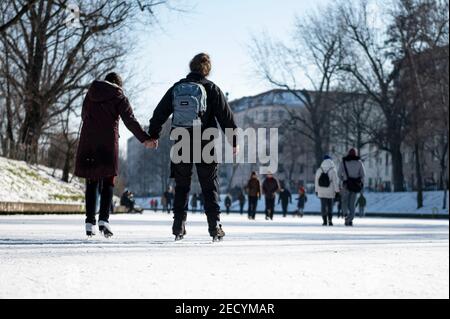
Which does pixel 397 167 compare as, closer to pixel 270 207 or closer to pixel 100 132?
pixel 270 207

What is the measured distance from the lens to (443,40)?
35406 mm

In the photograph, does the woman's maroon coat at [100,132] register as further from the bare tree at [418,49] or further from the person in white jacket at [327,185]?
the bare tree at [418,49]

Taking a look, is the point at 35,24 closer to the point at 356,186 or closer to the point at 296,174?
the point at 356,186

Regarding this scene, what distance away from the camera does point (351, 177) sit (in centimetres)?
1593

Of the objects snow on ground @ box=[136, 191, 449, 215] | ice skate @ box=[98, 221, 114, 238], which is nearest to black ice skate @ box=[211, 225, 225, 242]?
ice skate @ box=[98, 221, 114, 238]


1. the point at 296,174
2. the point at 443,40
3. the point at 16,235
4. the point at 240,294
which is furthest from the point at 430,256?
the point at 296,174

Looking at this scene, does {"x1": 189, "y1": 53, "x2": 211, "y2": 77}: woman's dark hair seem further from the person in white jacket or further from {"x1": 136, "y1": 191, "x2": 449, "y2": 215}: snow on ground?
{"x1": 136, "y1": 191, "x2": 449, "y2": 215}: snow on ground

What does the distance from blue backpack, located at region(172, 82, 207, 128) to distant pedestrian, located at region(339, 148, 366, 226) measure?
8966 millimetres

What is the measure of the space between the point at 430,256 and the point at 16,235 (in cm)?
453

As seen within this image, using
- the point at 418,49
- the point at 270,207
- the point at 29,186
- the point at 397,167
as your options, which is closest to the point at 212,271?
the point at 29,186

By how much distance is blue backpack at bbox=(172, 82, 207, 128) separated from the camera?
7309 mm

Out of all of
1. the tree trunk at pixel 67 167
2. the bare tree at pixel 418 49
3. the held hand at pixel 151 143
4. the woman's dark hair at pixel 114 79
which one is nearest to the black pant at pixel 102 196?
the held hand at pixel 151 143
